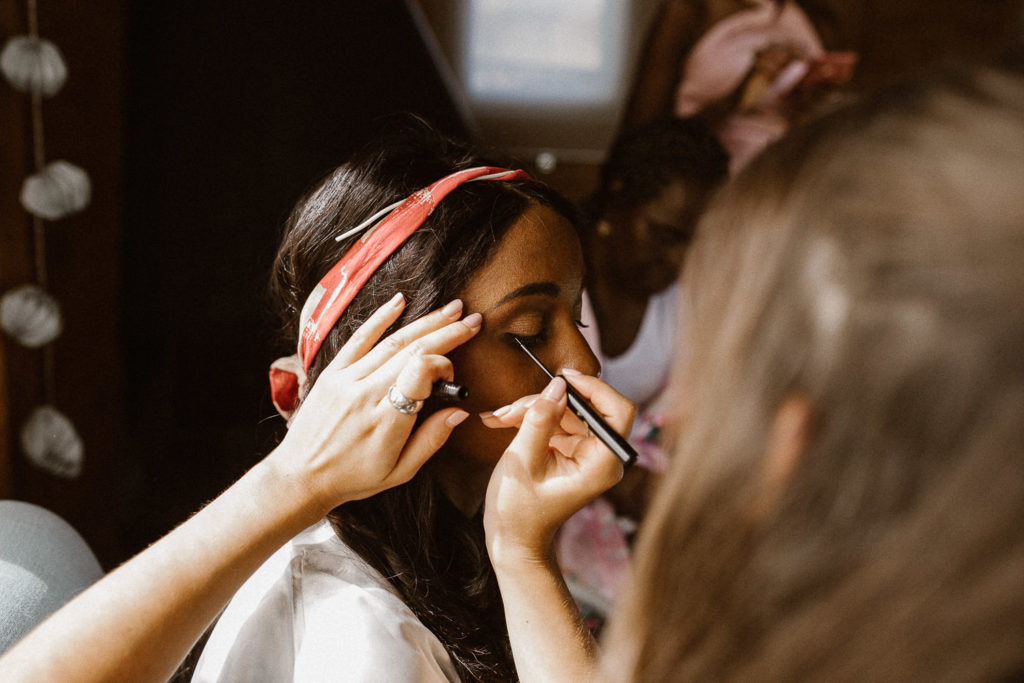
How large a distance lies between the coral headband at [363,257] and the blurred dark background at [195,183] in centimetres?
49

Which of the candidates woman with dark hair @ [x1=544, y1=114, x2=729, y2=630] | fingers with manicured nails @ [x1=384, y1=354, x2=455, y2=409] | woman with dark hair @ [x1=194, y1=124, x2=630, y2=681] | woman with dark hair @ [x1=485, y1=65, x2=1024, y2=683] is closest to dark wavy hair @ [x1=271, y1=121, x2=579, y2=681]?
woman with dark hair @ [x1=194, y1=124, x2=630, y2=681]

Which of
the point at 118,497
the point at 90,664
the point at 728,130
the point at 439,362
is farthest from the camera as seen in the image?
the point at 728,130

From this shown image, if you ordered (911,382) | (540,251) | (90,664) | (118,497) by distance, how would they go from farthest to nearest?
(118,497) → (540,251) → (90,664) → (911,382)

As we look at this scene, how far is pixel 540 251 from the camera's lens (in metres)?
0.73

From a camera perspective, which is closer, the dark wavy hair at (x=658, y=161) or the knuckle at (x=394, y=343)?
the knuckle at (x=394, y=343)

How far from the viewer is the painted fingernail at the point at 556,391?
0.63 meters

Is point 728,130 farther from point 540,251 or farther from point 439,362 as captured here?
point 439,362

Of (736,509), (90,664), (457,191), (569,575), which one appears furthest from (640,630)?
(569,575)

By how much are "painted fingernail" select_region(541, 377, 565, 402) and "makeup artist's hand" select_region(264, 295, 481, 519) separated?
9 centimetres

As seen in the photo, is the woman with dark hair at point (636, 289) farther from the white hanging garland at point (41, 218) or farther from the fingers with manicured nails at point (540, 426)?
the white hanging garland at point (41, 218)

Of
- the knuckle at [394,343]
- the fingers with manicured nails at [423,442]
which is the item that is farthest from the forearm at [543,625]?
the knuckle at [394,343]

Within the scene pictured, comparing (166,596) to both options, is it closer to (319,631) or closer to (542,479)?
(319,631)

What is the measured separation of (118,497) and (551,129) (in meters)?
1.14

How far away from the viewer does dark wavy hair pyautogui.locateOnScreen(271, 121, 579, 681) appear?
2.33 feet
